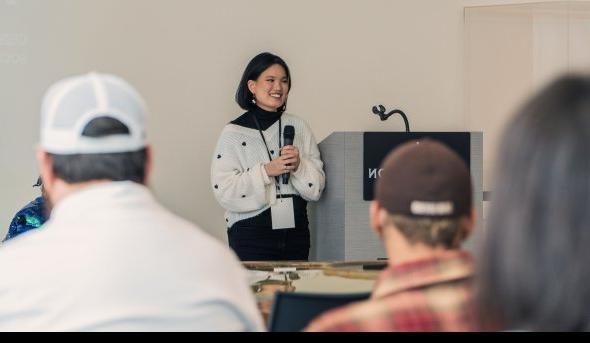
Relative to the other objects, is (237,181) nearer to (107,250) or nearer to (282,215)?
(282,215)

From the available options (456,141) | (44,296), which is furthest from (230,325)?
(456,141)

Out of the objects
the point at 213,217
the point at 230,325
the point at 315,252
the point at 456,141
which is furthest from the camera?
the point at 213,217

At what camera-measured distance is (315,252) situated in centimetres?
565

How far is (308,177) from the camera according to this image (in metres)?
4.80

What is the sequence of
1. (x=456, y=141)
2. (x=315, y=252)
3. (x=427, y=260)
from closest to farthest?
(x=427, y=260)
(x=456, y=141)
(x=315, y=252)

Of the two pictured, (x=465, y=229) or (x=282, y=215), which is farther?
(x=282, y=215)

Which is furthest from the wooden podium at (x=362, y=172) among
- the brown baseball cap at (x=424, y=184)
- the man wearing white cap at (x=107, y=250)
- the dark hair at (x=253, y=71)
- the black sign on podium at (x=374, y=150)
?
the brown baseball cap at (x=424, y=184)

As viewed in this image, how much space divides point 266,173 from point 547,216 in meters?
3.66

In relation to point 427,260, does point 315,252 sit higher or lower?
lower

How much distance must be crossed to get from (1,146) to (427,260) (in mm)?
5596

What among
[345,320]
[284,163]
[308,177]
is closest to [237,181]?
[284,163]

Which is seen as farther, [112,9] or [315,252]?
[112,9]

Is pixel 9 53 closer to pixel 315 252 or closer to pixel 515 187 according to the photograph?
pixel 315 252

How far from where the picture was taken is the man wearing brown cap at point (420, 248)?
1.44 meters
